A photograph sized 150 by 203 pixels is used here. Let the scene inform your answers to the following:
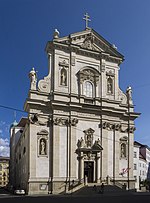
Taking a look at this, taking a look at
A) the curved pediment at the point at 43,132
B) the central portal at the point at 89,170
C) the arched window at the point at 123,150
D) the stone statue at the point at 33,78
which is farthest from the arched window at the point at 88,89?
the central portal at the point at 89,170

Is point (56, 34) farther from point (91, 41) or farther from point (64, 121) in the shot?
point (64, 121)

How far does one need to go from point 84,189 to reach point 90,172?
13.0 feet

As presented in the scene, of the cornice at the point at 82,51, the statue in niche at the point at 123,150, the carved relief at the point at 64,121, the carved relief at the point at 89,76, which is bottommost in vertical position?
the statue in niche at the point at 123,150

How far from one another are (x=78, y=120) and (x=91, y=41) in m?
11.4

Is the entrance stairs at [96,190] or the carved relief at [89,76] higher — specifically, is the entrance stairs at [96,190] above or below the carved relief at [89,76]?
below

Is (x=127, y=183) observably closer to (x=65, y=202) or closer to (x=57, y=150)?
(x=57, y=150)

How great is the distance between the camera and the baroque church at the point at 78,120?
3353cm

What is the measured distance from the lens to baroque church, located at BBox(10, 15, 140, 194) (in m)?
33.5

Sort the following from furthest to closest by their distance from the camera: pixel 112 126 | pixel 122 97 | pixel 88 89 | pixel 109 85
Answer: pixel 122 97 → pixel 109 85 → pixel 112 126 → pixel 88 89

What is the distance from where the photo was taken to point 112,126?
38.5 meters

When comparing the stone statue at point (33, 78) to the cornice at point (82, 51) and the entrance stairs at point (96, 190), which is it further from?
the entrance stairs at point (96, 190)

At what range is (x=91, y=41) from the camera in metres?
39.5

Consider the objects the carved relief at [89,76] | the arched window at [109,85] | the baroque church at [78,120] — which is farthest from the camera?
the arched window at [109,85]

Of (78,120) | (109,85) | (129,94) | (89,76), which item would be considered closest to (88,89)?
(89,76)
